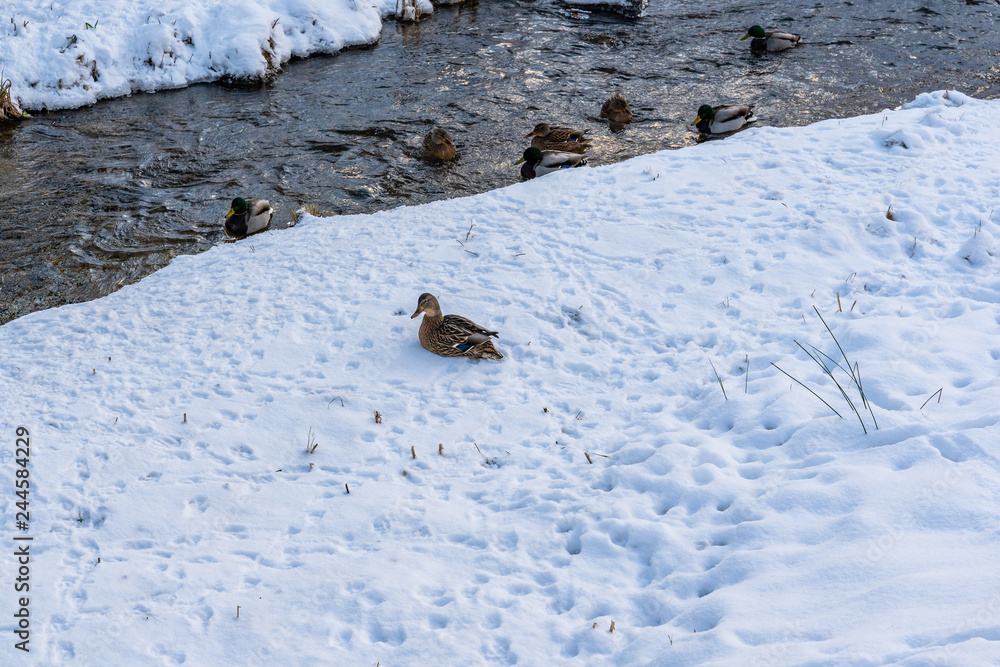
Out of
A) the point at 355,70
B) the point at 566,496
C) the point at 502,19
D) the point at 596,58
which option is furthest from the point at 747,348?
the point at 502,19

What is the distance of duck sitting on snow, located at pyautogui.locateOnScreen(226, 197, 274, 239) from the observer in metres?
10.2

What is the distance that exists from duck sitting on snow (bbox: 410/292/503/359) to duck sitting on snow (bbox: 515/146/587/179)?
4562mm

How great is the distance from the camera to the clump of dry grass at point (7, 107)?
44.4 ft

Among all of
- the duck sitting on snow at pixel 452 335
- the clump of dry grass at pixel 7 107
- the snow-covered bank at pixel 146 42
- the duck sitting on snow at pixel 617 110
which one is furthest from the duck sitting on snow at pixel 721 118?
the clump of dry grass at pixel 7 107

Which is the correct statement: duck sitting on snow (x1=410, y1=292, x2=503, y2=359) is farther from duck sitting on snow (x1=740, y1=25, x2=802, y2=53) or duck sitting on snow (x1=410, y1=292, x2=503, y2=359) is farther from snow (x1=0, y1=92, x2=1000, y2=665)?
duck sitting on snow (x1=740, y1=25, x2=802, y2=53)

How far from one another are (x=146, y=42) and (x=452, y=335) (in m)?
12.4

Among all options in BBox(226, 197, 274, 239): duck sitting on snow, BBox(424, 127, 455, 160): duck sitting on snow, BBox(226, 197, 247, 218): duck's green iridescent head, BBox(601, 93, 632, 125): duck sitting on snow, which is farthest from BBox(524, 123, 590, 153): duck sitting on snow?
BBox(226, 197, 247, 218): duck's green iridescent head

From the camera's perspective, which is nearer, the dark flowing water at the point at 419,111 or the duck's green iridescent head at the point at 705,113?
the dark flowing water at the point at 419,111

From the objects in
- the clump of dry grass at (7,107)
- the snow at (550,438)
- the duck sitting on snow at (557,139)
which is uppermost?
the duck sitting on snow at (557,139)

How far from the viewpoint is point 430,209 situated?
1052 centimetres

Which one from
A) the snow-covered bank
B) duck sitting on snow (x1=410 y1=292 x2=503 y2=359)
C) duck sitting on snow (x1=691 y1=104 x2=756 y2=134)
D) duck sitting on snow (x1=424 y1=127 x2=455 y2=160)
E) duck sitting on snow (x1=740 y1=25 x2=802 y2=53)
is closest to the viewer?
duck sitting on snow (x1=410 y1=292 x2=503 y2=359)

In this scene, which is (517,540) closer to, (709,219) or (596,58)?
(709,219)

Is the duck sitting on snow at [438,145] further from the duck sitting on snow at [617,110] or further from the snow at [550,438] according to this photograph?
the duck sitting on snow at [617,110]

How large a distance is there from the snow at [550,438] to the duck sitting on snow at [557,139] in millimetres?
2161
